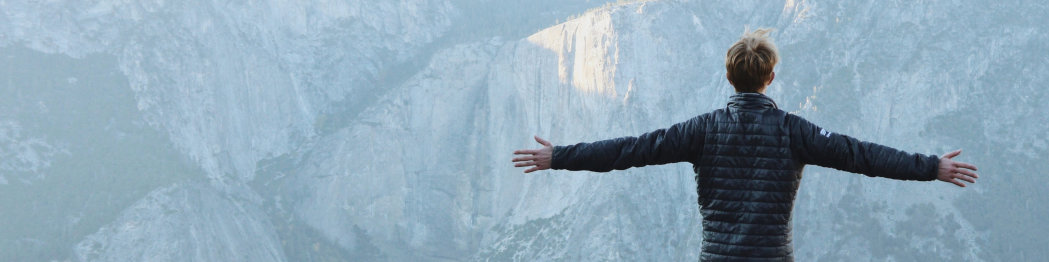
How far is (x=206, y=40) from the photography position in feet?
180

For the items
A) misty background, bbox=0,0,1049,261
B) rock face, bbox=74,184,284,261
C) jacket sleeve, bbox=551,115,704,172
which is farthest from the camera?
rock face, bbox=74,184,284,261

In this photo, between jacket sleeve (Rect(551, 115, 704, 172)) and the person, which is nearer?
the person

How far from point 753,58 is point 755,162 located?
0.51 m

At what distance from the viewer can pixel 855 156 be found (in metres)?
4.81

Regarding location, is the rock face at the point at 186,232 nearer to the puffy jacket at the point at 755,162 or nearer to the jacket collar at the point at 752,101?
the puffy jacket at the point at 755,162

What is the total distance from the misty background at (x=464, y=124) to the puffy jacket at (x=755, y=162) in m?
37.5

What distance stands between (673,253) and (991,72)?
52.8 feet

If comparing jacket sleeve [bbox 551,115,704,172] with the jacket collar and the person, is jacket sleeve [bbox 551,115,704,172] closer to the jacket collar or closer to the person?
the person

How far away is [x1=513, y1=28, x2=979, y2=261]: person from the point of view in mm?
4773

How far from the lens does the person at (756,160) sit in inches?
→ 188

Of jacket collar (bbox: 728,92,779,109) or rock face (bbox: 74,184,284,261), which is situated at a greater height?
rock face (bbox: 74,184,284,261)

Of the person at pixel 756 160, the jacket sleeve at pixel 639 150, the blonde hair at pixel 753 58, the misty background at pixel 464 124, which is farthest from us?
the misty background at pixel 464 124

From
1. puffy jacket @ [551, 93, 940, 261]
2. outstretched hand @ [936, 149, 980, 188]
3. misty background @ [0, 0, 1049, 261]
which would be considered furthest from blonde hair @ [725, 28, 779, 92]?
misty background @ [0, 0, 1049, 261]

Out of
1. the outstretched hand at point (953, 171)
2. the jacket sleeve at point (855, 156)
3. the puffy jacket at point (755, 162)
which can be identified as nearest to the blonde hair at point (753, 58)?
the puffy jacket at point (755, 162)
